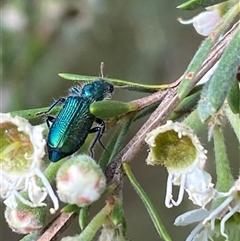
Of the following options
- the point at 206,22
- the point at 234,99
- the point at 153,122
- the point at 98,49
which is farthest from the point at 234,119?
the point at 98,49

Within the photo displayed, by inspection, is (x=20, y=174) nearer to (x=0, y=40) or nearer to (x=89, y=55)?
(x=0, y=40)

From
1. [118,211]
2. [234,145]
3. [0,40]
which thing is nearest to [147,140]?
[118,211]

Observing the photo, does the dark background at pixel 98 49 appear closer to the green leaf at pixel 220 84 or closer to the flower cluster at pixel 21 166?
the flower cluster at pixel 21 166

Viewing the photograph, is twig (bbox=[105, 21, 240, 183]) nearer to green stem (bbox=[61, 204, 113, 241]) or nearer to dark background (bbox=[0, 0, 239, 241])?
green stem (bbox=[61, 204, 113, 241])

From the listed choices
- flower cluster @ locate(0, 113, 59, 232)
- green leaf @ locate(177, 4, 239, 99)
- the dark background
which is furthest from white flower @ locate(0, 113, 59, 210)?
the dark background

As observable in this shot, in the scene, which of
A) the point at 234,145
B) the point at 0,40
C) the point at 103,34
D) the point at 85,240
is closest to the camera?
the point at 85,240

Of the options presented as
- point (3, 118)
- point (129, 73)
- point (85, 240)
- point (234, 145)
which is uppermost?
point (3, 118)
